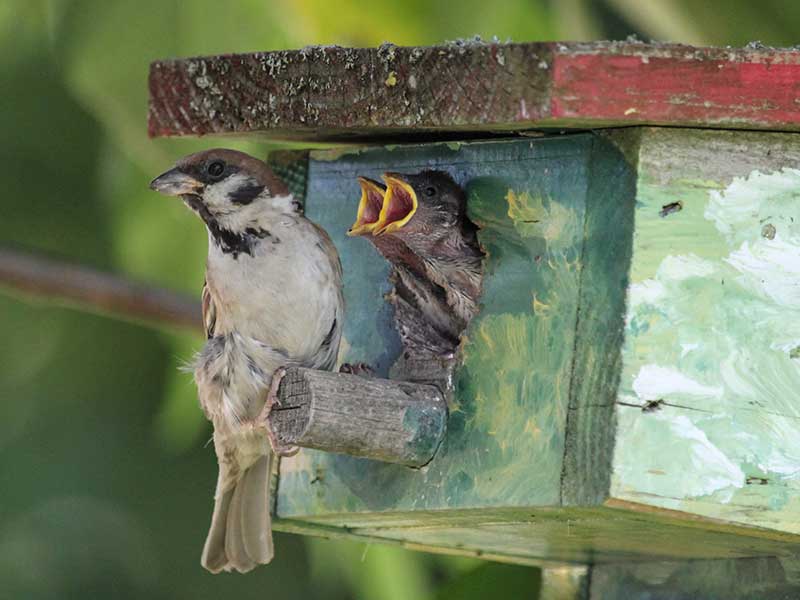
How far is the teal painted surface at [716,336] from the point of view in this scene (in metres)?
2.91

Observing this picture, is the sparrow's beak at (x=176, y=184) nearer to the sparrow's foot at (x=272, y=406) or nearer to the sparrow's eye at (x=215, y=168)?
the sparrow's eye at (x=215, y=168)

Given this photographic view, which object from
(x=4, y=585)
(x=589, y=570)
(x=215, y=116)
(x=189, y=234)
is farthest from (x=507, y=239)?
(x=4, y=585)

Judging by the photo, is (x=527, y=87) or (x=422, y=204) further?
(x=422, y=204)

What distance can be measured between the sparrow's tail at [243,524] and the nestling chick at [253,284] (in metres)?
0.04

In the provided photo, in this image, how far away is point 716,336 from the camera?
2.98m

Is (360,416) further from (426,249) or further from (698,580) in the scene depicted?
(698,580)

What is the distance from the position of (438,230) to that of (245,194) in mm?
464

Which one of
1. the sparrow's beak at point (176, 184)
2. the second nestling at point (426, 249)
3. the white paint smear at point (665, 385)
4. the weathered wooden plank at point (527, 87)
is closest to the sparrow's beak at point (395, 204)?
the second nestling at point (426, 249)

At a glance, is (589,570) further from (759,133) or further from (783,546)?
(759,133)

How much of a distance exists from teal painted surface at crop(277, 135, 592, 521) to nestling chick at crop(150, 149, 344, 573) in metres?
0.16

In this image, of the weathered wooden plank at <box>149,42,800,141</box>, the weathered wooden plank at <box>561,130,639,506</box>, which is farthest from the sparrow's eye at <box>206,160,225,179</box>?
the weathered wooden plank at <box>561,130,639,506</box>

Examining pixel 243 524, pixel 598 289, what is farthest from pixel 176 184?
pixel 598 289

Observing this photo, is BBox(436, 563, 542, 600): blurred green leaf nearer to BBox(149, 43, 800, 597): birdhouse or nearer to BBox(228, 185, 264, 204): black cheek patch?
BBox(149, 43, 800, 597): birdhouse

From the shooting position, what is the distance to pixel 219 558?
152 inches
